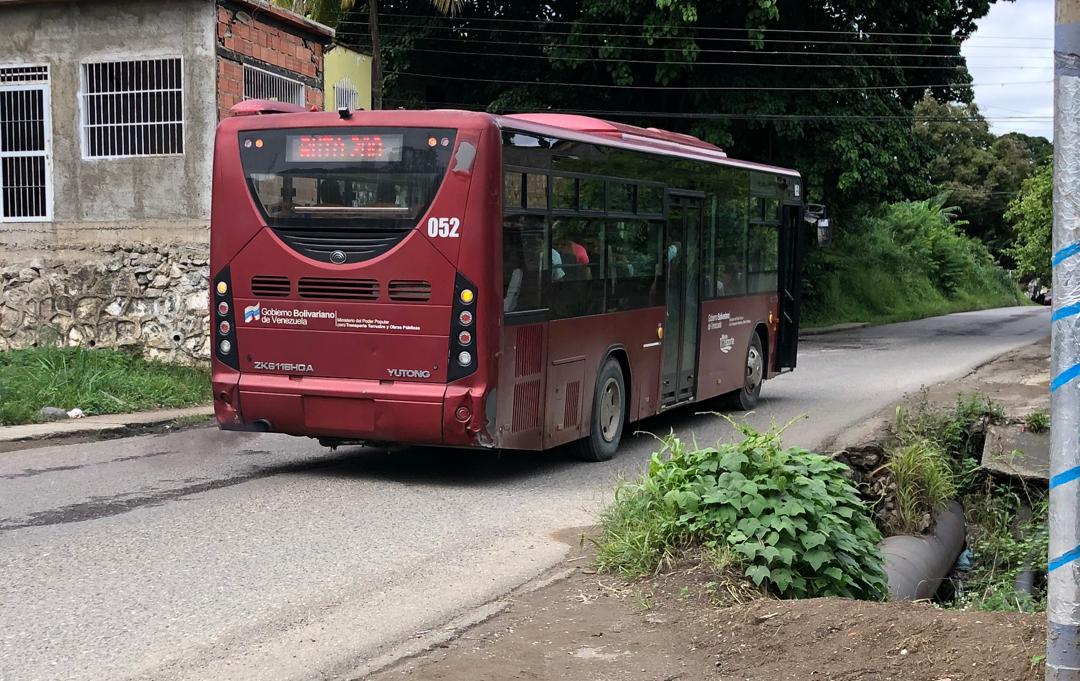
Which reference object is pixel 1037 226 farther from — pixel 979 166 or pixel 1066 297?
pixel 1066 297

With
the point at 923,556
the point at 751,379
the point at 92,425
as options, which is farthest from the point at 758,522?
the point at 751,379

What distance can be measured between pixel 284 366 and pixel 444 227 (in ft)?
5.86

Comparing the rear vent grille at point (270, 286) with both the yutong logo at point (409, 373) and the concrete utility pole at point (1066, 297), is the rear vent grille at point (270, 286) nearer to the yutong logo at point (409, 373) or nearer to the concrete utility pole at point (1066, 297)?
the yutong logo at point (409, 373)

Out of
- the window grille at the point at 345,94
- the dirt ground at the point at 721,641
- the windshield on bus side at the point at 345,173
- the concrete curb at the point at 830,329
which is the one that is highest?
the window grille at the point at 345,94

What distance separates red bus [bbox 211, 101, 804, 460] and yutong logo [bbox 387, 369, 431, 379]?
1cm

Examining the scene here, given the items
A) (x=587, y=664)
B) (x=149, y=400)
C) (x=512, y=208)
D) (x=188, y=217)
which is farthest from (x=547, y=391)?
(x=188, y=217)

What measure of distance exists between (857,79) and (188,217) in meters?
16.8

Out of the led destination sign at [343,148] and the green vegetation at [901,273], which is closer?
the led destination sign at [343,148]

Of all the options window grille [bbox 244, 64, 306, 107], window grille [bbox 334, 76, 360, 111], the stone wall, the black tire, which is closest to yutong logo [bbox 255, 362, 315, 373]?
the stone wall

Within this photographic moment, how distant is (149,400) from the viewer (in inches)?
567

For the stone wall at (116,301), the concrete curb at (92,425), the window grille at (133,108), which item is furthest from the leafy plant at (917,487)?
the window grille at (133,108)

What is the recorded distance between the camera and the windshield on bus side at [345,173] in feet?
31.5

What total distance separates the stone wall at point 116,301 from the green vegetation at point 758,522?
1048cm

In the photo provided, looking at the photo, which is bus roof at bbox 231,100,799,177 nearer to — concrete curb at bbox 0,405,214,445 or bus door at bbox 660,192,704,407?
bus door at bbox 660,192,704,407
